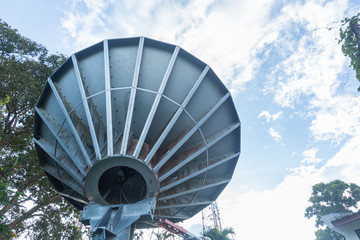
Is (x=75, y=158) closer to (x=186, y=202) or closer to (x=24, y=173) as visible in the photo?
(x=186, y=202)

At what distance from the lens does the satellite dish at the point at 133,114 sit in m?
8.02

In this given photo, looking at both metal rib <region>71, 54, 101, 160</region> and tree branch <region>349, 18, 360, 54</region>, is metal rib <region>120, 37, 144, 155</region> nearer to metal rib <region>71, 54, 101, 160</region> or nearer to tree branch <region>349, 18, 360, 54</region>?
metal rib <region>71, 54, 101, 160</region>

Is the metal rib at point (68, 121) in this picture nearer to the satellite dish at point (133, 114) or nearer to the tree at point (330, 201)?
the satellite dish at point (133, 114)

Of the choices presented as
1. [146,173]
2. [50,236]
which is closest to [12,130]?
[50,236]

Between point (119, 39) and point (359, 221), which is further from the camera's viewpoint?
point (359, 221)

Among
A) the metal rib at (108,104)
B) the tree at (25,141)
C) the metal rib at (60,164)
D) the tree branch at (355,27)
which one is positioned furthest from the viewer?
the tree at (25,141)

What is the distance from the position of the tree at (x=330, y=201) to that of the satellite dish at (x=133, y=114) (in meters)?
35.2

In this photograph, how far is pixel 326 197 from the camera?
36.0 meters

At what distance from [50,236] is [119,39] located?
47.6 feet

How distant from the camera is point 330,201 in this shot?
35.4m

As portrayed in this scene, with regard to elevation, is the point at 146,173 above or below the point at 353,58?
below

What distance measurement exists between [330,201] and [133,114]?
39424 millimetres

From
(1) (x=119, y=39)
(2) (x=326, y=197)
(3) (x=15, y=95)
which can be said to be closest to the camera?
(1) (x=119, y=39)

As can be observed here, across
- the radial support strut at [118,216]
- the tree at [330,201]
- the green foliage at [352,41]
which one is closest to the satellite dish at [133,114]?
the radial support strut at [118,216]
